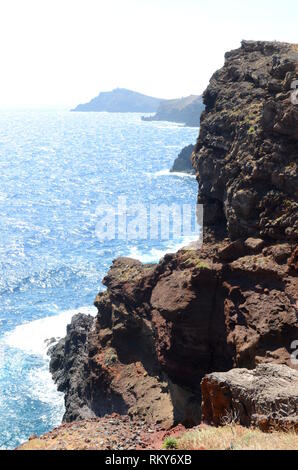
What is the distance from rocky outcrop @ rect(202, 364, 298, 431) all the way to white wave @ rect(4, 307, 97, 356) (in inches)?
1355

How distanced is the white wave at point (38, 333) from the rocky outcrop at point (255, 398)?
34.4 metres

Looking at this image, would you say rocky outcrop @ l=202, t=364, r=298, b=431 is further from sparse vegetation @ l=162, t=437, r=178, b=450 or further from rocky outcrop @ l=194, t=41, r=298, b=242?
rocky outcrop @ l=194, t=41, r=298, b=242

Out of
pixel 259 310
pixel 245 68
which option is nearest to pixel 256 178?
pixel 259 310

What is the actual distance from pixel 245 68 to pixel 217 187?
347 inches

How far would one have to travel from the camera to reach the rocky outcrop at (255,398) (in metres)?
15.1

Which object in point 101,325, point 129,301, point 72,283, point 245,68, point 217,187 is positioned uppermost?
point 245,68

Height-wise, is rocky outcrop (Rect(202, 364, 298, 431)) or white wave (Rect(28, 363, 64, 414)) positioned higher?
rocky outcrop (Rect(202, 364, 298, 431))

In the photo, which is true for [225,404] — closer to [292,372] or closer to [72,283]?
[292,372]

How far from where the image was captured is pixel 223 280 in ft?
84.0

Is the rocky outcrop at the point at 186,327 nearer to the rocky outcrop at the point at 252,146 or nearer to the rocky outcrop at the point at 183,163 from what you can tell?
the rocky outcrop at the point at 252,146

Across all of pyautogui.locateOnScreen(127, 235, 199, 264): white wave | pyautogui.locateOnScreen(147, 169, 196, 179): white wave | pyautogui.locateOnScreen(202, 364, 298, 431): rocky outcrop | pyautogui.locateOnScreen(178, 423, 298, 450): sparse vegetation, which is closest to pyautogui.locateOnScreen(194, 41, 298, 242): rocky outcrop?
pyautogui.locateOnScreen(202, 364, 298, 431): rocky outcrop

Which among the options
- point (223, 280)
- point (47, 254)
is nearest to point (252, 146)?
point (223, 280)

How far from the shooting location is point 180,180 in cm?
13238

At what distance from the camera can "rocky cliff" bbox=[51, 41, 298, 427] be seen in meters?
23.5
